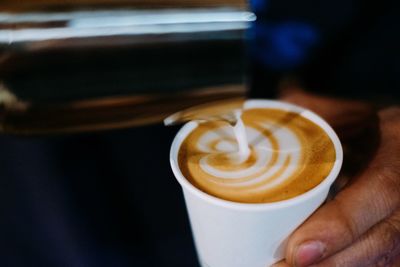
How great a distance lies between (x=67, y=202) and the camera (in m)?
0.94

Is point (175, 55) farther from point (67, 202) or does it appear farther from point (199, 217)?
point (67, 202)

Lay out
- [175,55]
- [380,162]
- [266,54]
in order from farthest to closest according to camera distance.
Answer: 1. [266,54]
2. [380,162]
3. [175,55]

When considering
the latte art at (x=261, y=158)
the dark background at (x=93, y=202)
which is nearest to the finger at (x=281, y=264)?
the latte art at (x=261, y=158)

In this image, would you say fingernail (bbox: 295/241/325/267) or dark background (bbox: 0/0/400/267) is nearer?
fingernail (bbox: 295/241/325/267)

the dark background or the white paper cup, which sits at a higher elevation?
the white paper cup

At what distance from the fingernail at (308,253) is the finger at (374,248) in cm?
4

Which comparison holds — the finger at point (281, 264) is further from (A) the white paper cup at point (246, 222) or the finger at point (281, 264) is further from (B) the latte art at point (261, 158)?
(B) the latte art at point (261, 158)

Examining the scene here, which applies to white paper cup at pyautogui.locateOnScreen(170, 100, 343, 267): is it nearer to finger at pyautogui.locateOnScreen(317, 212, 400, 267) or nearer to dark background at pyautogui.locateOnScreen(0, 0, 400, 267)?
finger at pyautogui.locateOnScreen(317, 212, 400, 267)

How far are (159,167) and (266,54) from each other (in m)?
0.53

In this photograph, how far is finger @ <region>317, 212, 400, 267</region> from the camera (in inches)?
26.9

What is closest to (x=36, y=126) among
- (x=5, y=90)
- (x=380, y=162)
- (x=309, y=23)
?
(x=5, y=90)

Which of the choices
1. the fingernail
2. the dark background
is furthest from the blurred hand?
the dark background

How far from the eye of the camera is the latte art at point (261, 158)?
2.14 feet

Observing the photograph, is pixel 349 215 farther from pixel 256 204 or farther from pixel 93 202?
pixel 93 202
